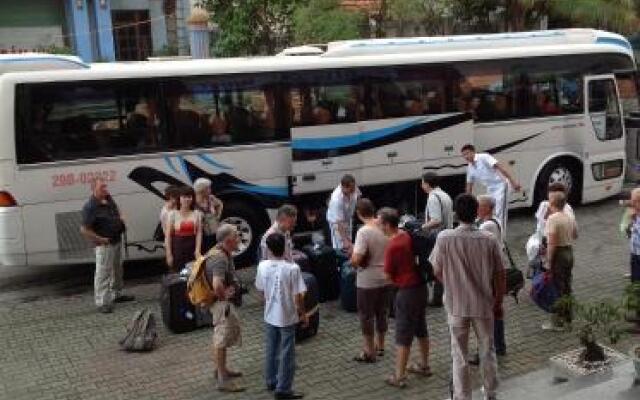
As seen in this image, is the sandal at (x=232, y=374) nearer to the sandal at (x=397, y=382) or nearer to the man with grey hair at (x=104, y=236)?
the sandal at (x=397, y=382)

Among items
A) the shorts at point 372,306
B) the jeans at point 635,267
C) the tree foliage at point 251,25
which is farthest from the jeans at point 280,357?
the tree foliage at point 251,25

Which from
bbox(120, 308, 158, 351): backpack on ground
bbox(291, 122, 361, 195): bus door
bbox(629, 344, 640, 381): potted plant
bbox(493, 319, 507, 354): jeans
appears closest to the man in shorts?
bbox(493, 319, 507, 354): jeans

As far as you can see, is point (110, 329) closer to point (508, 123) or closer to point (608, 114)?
point (508, 123)

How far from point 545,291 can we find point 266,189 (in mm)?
4688

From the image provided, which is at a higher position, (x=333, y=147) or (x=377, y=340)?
(x=333, y=147)

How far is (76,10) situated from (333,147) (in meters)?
19.0

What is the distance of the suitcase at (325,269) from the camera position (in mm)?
9648

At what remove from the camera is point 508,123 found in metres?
13.3

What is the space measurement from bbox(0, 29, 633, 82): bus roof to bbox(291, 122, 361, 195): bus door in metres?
0.98

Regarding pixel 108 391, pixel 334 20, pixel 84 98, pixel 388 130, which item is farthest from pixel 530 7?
pixel 108 391

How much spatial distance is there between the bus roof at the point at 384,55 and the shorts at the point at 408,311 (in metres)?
5.50

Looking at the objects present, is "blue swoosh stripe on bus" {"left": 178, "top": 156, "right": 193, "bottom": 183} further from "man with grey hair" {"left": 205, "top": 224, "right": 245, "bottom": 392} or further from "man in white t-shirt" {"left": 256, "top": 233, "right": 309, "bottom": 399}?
"man in white t-shirt" {"left": 256, "top": 233, "right": 309, "bottom": 399}

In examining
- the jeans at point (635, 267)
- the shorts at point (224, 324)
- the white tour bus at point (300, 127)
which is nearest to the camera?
the shorts at point (224, 324)

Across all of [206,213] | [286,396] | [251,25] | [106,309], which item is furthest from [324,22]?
[286,396]
